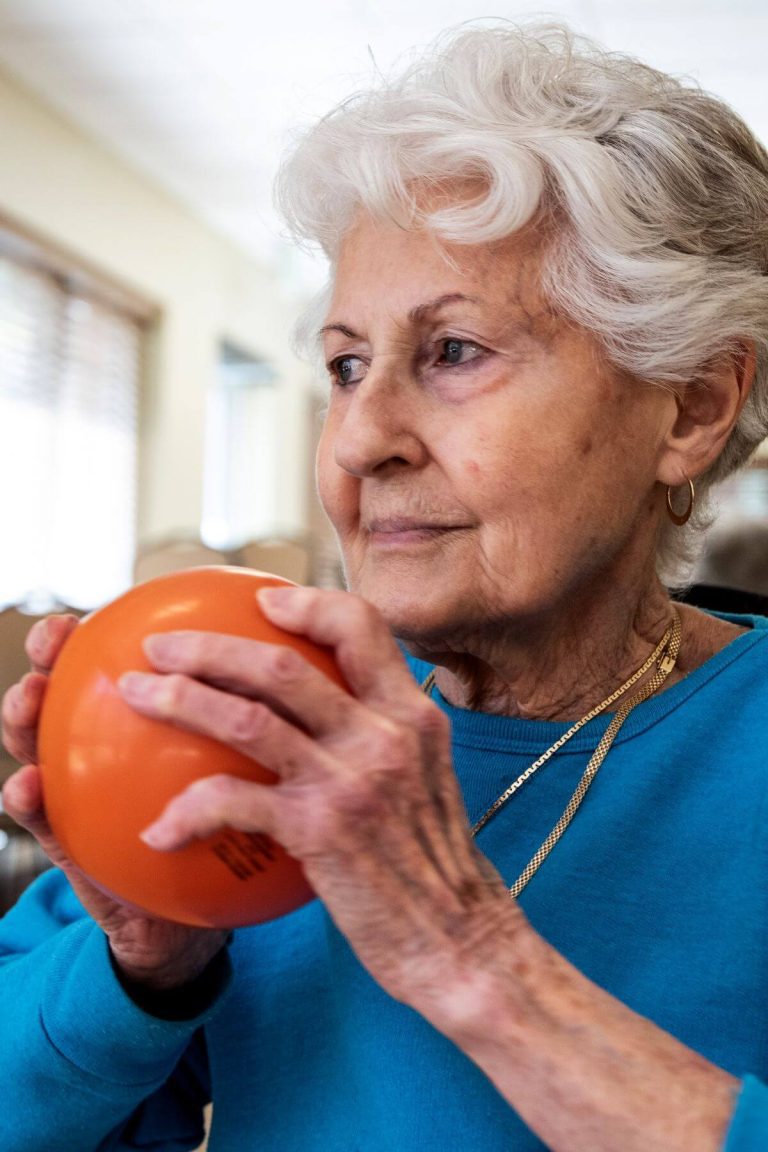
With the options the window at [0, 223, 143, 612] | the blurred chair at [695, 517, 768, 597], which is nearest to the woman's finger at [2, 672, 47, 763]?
the blurred chair at [695, 517, 768, 597]

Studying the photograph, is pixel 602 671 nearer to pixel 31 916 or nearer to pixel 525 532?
pixel 525 532

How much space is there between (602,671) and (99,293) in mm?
5935

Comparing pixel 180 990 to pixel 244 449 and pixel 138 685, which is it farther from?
pixel 244 449

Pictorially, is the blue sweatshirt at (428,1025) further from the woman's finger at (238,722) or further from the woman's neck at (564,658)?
the woman's finger at (238,722)

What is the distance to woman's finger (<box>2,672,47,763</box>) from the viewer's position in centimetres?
82

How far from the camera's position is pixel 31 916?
1.18 m

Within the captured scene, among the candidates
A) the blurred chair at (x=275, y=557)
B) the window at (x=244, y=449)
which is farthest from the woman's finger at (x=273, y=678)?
the window at (x=244, y=449)

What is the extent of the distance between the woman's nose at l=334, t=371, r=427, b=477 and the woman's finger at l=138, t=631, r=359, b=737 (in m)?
0.41

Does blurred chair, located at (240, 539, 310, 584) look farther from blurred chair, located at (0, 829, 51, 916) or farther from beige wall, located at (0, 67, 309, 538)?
beige wall, located at (0, 67, 309, 538)

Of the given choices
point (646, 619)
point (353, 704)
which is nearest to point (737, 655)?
point (646, 619)

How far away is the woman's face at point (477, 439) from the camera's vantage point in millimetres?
1003

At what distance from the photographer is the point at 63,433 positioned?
643cm

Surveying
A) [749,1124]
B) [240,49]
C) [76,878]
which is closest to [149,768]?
[76,878]

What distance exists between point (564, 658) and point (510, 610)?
115mm
